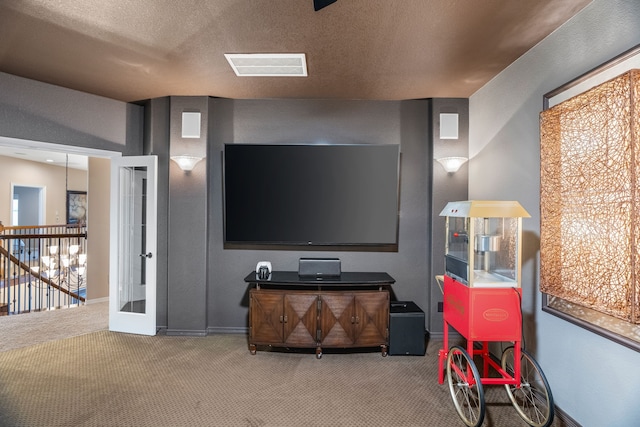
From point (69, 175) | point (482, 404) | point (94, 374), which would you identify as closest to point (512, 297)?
point (482, 404)

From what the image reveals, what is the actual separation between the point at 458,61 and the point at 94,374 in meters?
4.22

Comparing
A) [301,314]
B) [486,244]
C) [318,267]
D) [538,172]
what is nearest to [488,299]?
[486,244]

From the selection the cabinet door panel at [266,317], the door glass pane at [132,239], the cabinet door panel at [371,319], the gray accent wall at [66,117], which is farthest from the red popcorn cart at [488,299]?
the gray accent wall at [66,117]

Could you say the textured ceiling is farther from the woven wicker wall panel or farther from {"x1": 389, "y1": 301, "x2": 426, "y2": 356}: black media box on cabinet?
{"x1": 389, "y1": 301, "x2": 426, "y2": 356}: black media box on cabinet

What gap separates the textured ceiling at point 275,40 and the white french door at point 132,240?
0.97 meters

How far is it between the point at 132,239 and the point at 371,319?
2986mm

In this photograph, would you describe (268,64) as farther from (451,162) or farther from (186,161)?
(451,162)

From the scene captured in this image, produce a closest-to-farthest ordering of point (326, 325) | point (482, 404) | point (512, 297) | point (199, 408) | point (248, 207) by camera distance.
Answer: point (482, 404) → point (512, 297) → point (199, 408) → point (326, 325) → point (248, 207)

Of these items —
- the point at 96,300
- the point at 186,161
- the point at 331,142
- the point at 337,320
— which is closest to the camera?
the point at 337,320

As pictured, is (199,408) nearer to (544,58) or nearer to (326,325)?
(326,325)

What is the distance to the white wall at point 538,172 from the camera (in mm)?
1854

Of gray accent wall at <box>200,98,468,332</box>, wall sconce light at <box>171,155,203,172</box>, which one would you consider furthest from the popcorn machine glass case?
wall sconce light at <box>171,155,203,172</box>

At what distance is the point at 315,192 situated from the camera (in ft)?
12.0

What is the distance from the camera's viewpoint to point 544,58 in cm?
251
